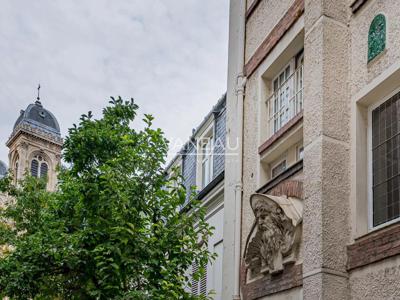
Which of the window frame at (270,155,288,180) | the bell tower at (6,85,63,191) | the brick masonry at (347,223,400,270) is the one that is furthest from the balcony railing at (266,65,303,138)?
the bell tower at (6,85,63,191)

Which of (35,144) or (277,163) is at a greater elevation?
(35,144)

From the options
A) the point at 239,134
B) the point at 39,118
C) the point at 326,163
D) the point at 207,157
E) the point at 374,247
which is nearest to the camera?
the point at 374,247

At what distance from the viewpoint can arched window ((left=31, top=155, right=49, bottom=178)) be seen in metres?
78.9

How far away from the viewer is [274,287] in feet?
35.9

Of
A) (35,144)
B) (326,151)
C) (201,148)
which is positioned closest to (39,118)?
(35,144)

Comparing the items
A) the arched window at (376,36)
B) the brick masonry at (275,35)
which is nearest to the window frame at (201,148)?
A: the brick masonry at (275,35)

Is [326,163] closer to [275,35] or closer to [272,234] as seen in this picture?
[272,234]

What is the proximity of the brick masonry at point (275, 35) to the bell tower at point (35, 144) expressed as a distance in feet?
212

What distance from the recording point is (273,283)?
11039 mm

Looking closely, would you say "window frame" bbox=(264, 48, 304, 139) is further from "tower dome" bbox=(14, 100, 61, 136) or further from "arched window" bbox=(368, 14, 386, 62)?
"tower dome" bbox=(14, 100, 61, 136)

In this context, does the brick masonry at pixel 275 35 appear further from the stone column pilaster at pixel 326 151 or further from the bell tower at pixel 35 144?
the bell tower at pixel 35 144

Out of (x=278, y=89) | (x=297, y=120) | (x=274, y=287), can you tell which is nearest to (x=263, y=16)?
(x=278, y=89)

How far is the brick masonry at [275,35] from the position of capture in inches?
465

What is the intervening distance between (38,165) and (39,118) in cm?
653
